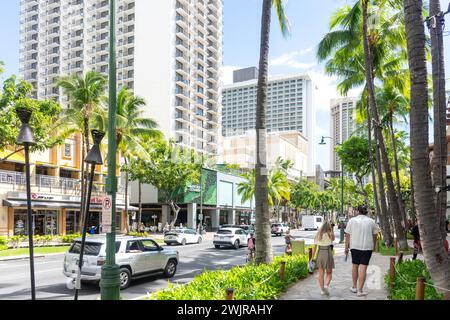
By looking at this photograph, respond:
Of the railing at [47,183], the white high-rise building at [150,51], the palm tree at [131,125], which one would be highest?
the white high-rise building at [150,51]

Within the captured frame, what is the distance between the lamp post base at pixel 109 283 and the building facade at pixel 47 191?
23617mm

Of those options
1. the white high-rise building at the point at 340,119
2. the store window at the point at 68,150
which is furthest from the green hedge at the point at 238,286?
the white high-rise building at the point at 340,119

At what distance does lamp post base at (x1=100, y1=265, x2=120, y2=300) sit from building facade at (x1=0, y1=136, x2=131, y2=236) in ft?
77.5

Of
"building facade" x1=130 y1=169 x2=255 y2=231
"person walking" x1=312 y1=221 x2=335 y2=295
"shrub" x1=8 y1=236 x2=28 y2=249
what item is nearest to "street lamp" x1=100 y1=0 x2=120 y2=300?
"person walking" x1=312 y1=221 x2=335 y2=295

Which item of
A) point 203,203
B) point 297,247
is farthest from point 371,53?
point 203,203

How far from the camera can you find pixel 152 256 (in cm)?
1388

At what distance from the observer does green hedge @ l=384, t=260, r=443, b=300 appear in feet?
24.0

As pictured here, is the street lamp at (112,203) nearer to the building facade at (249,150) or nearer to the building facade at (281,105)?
the building facade at (249,150)

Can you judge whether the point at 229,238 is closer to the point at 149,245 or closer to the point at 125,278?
the point at 149,245

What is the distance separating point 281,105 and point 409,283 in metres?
148

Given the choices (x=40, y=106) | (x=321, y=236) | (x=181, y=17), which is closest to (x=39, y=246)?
(x=40, y=106)

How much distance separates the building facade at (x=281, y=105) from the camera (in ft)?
479

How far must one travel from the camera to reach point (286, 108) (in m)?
153

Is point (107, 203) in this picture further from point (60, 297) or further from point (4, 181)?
point (4, 181)
